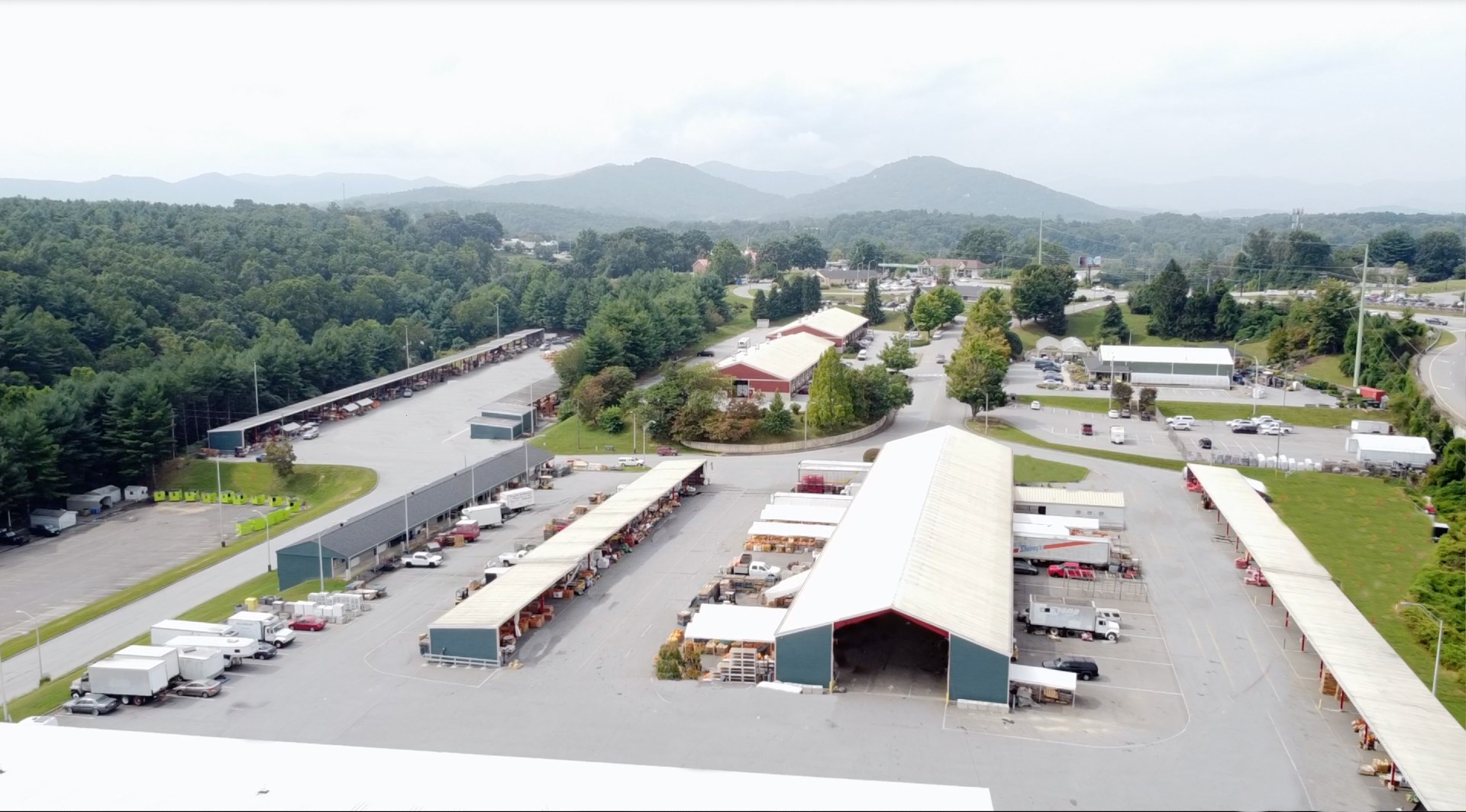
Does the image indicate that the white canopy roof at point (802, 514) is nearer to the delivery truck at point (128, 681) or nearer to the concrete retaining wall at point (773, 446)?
the concrete retaining wall at point (773, 446)

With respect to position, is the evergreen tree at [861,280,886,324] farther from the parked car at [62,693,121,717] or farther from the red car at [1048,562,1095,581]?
the parked car at [62,693,121,717]

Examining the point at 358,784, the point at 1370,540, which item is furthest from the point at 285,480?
the point at 1370,540

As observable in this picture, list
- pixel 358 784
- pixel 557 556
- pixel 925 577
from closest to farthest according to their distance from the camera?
pixel 358 784
pixel 925 577
pixel 557 556

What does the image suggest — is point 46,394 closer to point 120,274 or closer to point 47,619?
point 47,619

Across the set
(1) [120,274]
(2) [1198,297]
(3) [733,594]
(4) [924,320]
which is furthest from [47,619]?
(2) [1198,297]

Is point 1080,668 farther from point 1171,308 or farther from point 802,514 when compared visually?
point 1171,308

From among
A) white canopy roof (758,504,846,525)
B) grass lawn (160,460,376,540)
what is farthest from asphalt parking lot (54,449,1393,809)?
grass lawn (160,460,376,540)

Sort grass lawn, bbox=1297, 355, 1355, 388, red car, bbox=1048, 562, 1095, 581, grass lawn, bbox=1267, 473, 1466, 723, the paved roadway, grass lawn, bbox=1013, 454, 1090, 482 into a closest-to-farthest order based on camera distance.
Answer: grass lawn, bbox=1267, 473, 1466, 723 < the paved roadway < red car, bbox=1048, 562, 1095, 581 < grass lawn, bbox=1013, 454, 1090, 482 < grass lawn, bbox=1297, 355, 1355, 388
